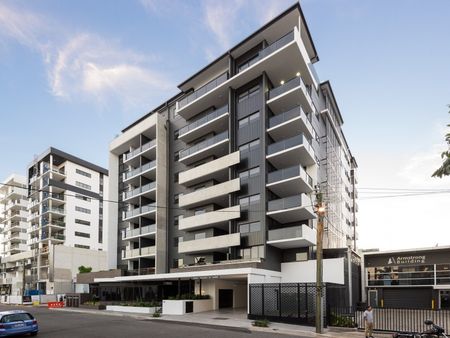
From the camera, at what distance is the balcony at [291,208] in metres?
34.7

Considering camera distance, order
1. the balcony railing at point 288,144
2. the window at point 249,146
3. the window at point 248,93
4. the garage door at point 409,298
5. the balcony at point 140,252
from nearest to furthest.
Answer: the balcony railing at point 288,144
the window at point 249,146
the window at point 248,93
the garage door at point 409,298
the balcony at point 140,252

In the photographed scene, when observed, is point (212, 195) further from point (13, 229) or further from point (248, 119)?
point (13, 229)

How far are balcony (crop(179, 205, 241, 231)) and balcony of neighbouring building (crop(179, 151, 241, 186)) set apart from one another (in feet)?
14.5

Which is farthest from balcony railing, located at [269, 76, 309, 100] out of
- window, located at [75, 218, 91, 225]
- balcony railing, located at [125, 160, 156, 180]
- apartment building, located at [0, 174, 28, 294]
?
apartment building, located at [0, 174, 28, 294]

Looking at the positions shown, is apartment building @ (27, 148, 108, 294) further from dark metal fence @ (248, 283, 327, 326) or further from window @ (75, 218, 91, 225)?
dark metal fence @ (248, 283, 327, 326)

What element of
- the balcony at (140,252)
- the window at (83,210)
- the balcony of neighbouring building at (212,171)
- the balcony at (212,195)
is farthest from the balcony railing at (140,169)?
the window at (83,210)

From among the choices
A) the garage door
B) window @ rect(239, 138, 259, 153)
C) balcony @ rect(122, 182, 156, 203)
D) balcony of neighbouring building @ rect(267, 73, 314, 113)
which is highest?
balcony of neighbouring building @ rect(267, 73, 314, 113)

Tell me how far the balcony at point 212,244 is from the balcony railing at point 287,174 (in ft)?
20.6

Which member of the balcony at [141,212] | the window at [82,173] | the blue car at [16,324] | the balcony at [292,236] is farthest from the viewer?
the window at [82,173]

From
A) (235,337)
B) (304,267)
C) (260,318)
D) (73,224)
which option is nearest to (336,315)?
(260,318)

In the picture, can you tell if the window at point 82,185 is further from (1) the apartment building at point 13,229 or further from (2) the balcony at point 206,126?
(2) the balcony at point 206,126

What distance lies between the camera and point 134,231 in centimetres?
5241

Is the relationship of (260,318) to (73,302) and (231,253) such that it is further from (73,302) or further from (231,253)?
(73,302)

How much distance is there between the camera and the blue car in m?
19.5
